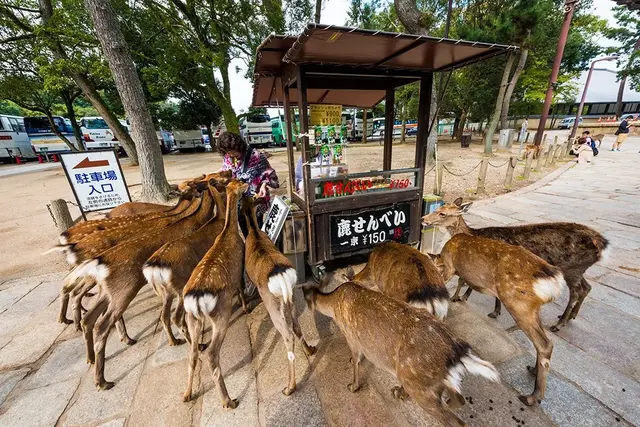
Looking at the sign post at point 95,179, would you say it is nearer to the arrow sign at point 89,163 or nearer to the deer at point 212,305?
the arrow sign at point 89,163

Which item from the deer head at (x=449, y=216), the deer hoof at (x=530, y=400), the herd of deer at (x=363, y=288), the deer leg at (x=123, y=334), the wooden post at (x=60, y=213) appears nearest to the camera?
the herd of deer at (x=363, y=288)

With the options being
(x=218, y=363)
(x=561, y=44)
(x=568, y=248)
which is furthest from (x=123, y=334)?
(x=561, y=44)

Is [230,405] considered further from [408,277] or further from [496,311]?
[496,311]

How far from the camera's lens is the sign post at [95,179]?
14.3 ft

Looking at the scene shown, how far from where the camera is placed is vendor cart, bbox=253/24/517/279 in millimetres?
2742

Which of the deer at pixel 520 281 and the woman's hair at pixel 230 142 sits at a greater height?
the woman's hair at pixel 230 142

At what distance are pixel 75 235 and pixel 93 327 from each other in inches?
51.5

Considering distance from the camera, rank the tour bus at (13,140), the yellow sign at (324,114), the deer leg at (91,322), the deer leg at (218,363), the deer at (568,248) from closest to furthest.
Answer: the deer leg at (218,363)
the deer leg at (91,322)
the deer at (568,248)
the yellow sign at (324,114)
the tour bus at (13,140)

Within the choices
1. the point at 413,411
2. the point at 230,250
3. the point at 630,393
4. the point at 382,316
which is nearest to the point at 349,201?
the point at 230,250

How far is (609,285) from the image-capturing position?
3359 millimetres

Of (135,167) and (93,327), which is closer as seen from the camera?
(93,327)

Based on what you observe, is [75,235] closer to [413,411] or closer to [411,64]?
[413,411]

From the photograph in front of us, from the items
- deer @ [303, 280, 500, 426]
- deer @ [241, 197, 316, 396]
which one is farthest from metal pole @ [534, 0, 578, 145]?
deer @ [241, 197, 316, 396]

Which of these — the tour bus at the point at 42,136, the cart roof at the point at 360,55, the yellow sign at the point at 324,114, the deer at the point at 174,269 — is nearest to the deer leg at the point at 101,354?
the deer at the point at 174,269
